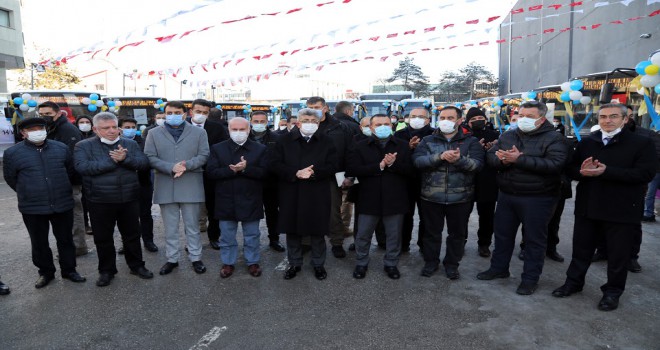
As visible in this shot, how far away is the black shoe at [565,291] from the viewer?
451 cm

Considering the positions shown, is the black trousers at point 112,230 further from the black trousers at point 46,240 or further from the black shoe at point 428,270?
the black shoe at point 428,270

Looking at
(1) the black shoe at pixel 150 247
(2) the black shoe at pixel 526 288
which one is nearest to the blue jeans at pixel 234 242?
(1) the black shoe at pixel 150 247

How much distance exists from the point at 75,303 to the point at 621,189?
16.7ft

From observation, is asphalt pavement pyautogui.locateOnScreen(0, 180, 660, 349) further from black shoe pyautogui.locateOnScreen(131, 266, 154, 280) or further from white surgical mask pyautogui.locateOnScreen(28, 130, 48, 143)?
white surgical mask pyautogui.locateOnScreen(28, 130, 48, 143)

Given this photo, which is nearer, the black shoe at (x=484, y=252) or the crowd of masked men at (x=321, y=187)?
the crowd of masked men at (x=321, y=187)

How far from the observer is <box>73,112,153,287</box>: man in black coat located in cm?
478

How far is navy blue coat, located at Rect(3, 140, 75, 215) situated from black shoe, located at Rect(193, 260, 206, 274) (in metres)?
1.47

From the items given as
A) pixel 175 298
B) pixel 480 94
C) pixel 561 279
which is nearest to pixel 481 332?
pixel 561 279

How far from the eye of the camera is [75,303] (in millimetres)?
4438

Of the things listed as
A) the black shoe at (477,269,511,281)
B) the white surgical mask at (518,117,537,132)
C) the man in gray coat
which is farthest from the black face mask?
the man in gray coat

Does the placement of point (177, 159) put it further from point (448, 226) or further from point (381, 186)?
point (448, 226)

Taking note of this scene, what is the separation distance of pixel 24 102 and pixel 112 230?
12.2 meters

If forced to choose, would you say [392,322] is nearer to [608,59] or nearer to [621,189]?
[621,189]

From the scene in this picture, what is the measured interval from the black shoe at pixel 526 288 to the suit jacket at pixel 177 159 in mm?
3481
